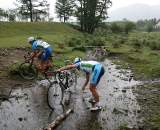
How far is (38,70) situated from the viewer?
829 inches

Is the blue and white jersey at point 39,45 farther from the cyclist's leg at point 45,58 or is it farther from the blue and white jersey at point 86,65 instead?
the blue and white jersey at point 86,65

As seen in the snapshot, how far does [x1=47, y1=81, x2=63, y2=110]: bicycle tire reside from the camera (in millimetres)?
15062

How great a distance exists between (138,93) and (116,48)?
82.0 ft

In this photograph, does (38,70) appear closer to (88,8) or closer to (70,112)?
(70,112)

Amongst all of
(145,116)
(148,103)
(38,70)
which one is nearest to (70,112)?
(145,116)

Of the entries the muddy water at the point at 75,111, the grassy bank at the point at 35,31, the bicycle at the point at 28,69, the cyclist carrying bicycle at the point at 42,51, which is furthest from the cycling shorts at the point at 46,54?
the grassy bank at the point at 35,31

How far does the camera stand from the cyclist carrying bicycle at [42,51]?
64.3 feet

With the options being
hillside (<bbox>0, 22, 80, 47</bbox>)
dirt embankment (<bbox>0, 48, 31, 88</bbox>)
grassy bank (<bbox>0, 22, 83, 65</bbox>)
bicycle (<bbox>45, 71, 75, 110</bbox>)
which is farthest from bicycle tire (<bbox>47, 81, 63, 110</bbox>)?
hillside (<bbox>0, 22, 80, 47</bbox>)

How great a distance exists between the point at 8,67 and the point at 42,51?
4234mm

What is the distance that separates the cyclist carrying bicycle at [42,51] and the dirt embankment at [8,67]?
1348 millimetres

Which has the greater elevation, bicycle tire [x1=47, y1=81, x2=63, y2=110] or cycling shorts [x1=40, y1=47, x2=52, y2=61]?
cycling shorts [x1=40, y1=47, x2=52, y2=61]

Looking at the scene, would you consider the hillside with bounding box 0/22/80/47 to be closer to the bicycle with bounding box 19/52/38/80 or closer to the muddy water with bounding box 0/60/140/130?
the bicycle with bounding box 19/52/38/80

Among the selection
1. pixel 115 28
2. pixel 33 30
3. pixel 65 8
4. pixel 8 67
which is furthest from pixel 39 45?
pixel 65 8

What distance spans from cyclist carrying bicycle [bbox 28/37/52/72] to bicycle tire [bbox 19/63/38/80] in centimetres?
87
